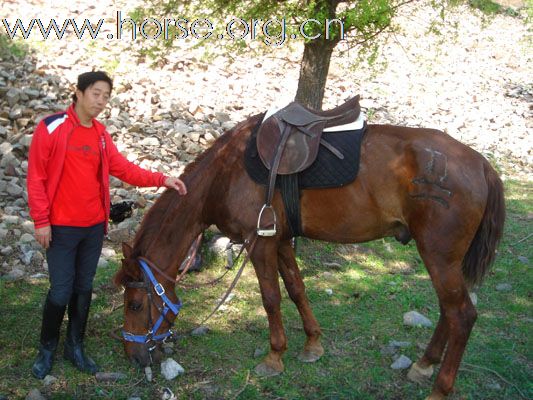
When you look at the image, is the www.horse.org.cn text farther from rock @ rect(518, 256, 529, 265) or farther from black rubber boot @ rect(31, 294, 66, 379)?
rock @ rect(518, 256, 529, 265)

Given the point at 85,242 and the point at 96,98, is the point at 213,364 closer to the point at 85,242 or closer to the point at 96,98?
the point at 85,242

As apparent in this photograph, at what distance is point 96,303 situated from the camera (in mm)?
4836

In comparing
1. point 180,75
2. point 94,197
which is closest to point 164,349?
point 94,197

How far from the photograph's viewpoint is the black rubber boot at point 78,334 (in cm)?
386

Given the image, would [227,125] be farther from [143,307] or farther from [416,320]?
[143,307]

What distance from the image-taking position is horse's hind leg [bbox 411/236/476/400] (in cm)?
347

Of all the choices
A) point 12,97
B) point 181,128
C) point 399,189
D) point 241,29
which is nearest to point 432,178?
point 399,189

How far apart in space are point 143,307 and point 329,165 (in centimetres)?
172

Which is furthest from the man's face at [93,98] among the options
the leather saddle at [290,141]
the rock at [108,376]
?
the rock at [108,376]

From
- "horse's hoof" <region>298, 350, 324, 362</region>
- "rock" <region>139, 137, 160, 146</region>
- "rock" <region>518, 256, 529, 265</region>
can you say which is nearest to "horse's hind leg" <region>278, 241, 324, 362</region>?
"horse's hoof" <region>298, 350, 324, 362</region>

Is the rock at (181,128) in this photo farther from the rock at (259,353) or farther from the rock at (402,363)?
the rock at (402,363)

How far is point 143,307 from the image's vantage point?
385 centimetres

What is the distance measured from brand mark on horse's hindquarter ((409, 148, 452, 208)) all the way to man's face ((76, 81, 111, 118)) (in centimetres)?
214

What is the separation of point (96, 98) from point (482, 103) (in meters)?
12.0
